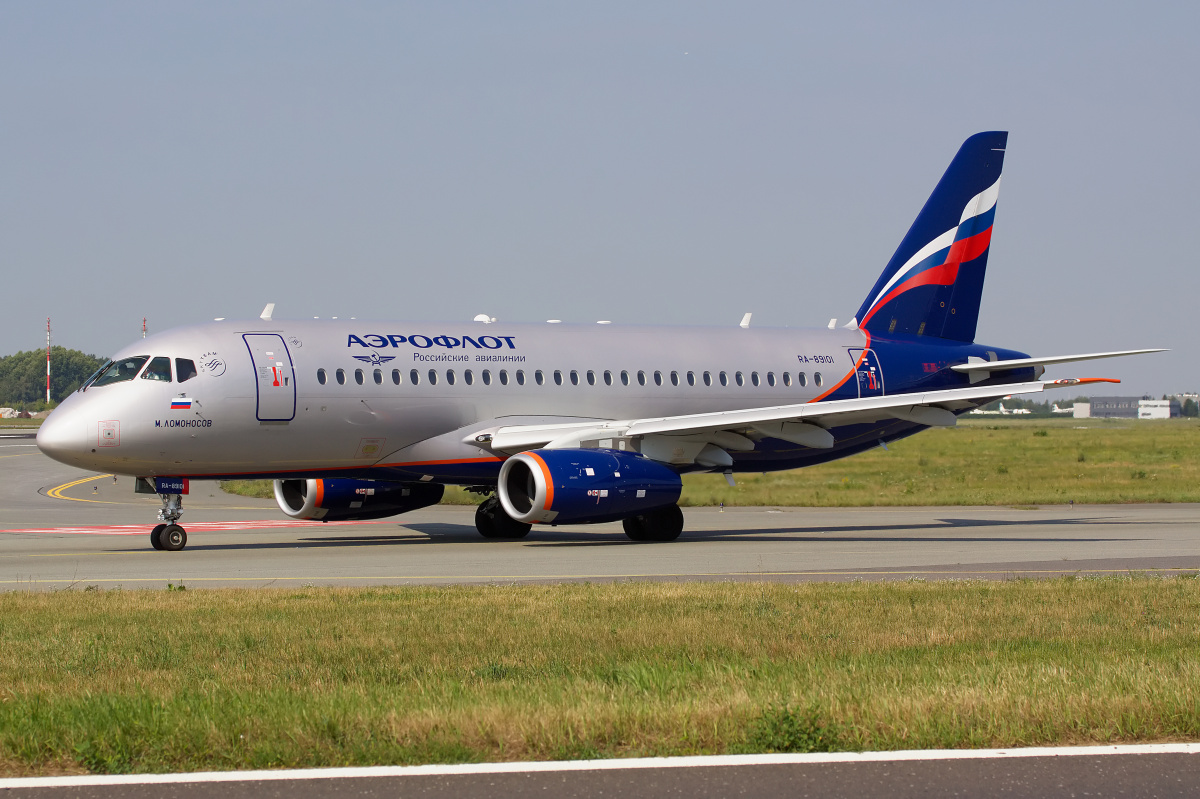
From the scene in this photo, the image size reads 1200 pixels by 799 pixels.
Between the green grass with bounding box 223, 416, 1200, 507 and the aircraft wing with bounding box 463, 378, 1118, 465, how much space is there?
9.31m

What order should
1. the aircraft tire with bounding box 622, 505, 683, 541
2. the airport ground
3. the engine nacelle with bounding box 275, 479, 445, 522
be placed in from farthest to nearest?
the engine nacelle with bounding box 275, 479, 445, 522, the aircraft tire with bounding box 622, 505, 683, 541, the airport ground

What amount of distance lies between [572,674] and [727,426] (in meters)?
15.1

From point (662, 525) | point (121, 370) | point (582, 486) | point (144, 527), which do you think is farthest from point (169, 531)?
point (662, 525)

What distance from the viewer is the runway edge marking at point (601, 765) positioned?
673 cm

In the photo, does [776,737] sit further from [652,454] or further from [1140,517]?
[1140,517]

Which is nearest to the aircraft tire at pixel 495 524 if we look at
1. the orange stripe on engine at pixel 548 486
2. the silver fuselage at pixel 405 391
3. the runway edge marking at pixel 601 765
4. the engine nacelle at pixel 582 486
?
the silver fuselage at pixel 405 391

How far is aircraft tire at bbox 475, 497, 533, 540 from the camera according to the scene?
26.1m

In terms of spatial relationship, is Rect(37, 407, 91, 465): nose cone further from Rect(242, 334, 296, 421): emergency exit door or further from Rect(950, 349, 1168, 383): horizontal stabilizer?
Rect(950, 349, 1168, 383): horizontal stabilizer

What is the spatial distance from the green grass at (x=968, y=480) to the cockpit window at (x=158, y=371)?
14.7 metres

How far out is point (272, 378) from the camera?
23031mm

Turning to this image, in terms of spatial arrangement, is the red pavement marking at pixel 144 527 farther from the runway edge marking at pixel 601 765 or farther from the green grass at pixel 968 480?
the runway edge marking at pixel 601 765

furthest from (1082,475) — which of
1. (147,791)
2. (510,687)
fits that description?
(147,791)

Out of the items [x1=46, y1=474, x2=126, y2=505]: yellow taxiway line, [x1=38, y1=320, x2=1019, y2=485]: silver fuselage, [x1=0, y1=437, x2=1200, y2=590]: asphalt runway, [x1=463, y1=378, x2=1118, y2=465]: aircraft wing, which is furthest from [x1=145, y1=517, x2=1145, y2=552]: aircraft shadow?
[x1=46, y1=474, x2=126, y2=505]: yellow taxiway line

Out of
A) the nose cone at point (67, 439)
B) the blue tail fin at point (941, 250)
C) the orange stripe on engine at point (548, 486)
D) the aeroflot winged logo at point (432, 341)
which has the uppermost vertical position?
the blue tail fin at point (941, 250)
